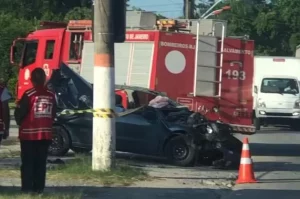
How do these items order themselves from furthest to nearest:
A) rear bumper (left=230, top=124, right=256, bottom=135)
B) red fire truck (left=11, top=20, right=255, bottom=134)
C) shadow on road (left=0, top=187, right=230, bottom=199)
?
rear bumper (left=230, top=124, right=256, bottom=135) → red fire truck (left=11, top=20, right=255, bottom=134) → shadow on road (left=0, top=187, right=230, bottom=199)

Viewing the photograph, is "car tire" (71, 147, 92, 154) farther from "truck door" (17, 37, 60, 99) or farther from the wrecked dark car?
"truck door" (17, 37, 60, 99)

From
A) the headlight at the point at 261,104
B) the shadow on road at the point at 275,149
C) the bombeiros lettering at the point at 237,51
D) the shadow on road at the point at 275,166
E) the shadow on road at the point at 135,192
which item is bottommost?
the shadow on road at the point at 275,149

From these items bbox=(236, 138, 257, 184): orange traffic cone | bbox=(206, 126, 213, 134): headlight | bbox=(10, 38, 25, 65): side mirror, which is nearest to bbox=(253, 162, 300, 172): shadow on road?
bbox=(206, 126, 213, 134): headlight

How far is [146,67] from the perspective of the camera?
19703 mm

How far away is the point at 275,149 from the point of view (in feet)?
73.2

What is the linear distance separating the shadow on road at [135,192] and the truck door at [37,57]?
9.24 m

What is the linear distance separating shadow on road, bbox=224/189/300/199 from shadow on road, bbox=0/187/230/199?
23 cm

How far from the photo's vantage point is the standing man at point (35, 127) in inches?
435

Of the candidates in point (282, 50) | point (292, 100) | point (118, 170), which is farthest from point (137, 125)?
point (282, 50)

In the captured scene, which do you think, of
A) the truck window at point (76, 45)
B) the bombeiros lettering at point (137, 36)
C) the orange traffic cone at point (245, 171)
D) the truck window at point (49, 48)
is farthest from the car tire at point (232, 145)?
the truck window at point (49, 48)

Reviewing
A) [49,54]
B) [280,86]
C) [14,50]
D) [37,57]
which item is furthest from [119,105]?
[280,86]

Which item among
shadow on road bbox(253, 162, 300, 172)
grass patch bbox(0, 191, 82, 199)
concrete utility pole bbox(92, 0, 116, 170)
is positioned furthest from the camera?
shadow on road bbox(253, 162, 300, 172)

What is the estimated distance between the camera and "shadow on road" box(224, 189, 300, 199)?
42.1ft

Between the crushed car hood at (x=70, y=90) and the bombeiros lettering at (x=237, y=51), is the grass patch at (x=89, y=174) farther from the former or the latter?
the bombeiros lettering at (x=237, y=51)
